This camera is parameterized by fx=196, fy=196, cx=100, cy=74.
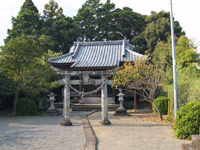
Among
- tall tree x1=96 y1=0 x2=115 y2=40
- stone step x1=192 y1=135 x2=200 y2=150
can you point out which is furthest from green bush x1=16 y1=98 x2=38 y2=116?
tall tree x1=96 y1=0 x2=115 y2=40

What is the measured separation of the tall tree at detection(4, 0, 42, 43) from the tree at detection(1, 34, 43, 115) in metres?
16.4

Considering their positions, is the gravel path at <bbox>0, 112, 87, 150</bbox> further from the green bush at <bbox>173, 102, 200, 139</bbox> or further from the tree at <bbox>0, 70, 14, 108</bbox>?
the tree at <bbox>0, 70, 14, 108</bbox>

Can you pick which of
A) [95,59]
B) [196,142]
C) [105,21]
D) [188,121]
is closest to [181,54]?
[95,59]

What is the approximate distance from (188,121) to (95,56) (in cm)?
1290

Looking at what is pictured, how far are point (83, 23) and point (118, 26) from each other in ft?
19.5

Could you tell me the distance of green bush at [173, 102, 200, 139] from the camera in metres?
7.00

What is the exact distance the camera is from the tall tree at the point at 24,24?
94.0ft

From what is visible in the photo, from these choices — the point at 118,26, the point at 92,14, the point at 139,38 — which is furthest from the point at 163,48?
the point at 92,14

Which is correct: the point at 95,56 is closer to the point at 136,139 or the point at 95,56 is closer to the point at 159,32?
the point at 159,32

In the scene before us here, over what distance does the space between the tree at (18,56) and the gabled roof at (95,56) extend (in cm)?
255

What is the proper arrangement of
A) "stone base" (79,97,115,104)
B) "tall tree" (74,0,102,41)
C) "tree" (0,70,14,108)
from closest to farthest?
"tree" (0,70,14,108) < "stone base" (79,97,115,104) < "tall tree" (74,0,102,41)

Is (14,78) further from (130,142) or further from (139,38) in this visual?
(139,38)

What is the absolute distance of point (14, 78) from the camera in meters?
13.2

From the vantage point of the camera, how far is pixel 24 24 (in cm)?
3023
